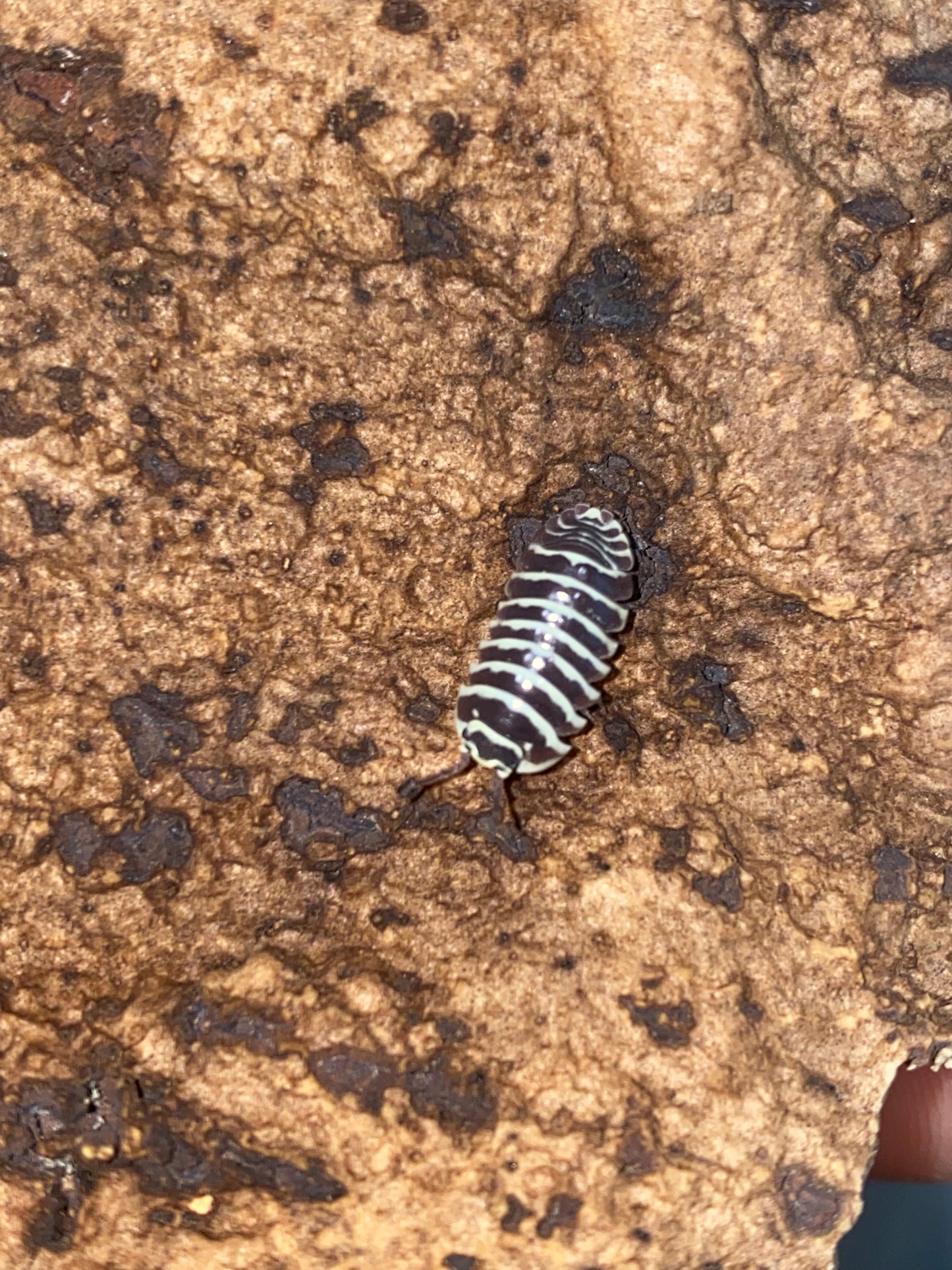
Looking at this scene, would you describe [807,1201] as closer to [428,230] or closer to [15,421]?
[428,230]

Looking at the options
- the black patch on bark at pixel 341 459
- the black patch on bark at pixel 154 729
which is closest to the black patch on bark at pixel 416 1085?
the black patch on bark at pixel 154 729

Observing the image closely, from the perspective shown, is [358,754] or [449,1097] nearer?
[449,1097]

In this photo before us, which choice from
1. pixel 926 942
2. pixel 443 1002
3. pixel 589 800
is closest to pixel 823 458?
pixel 589 800

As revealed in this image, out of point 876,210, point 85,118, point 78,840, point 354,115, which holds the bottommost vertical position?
point 78,840

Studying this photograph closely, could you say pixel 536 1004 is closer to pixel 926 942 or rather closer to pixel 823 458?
pixel 926 942

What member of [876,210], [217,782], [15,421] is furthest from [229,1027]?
[876,210]

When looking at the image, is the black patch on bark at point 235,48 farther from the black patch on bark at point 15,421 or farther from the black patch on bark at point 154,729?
the black patch on bark at point 154,729
